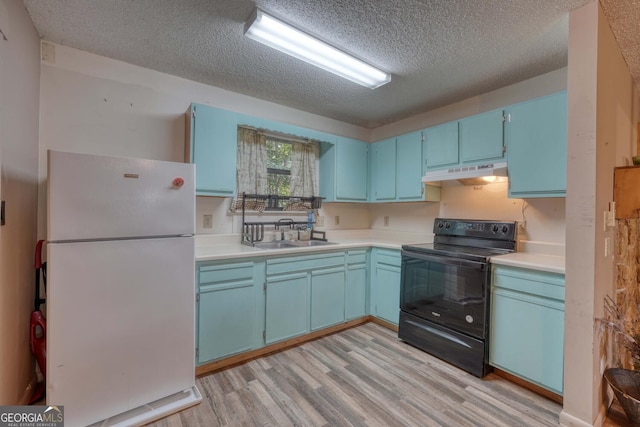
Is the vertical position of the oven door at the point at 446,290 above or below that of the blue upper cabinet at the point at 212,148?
below

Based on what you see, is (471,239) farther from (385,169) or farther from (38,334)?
(38,334)

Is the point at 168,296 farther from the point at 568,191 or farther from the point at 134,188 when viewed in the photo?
the point at 568,191

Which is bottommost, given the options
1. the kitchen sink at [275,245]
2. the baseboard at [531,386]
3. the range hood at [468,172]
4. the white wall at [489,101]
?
the baseboard at [531,386]

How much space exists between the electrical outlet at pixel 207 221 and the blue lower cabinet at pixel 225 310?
65 cm

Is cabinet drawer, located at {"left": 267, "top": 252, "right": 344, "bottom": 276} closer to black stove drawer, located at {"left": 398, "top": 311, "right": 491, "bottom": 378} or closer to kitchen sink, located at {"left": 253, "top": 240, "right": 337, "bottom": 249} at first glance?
kitchen sink, located at {"left": 253, "top": 240, "right": 337, "bottom": 249}

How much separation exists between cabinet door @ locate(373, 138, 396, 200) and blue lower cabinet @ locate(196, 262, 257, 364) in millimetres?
1837

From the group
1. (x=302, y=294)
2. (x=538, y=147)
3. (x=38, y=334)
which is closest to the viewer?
(x=38, y=334)

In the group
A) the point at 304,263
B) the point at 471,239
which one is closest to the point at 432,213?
the point at 471,239

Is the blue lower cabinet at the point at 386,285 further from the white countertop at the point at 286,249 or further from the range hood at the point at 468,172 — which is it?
the range hood at the point at 468,172

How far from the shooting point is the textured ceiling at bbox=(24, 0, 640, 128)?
1.64 meters

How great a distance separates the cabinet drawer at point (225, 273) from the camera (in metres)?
2.13

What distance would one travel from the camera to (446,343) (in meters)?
2.37

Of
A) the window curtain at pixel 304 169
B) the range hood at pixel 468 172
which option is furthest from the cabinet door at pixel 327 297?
the range hood at pixel 468 172

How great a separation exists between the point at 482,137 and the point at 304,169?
1.85 metres
